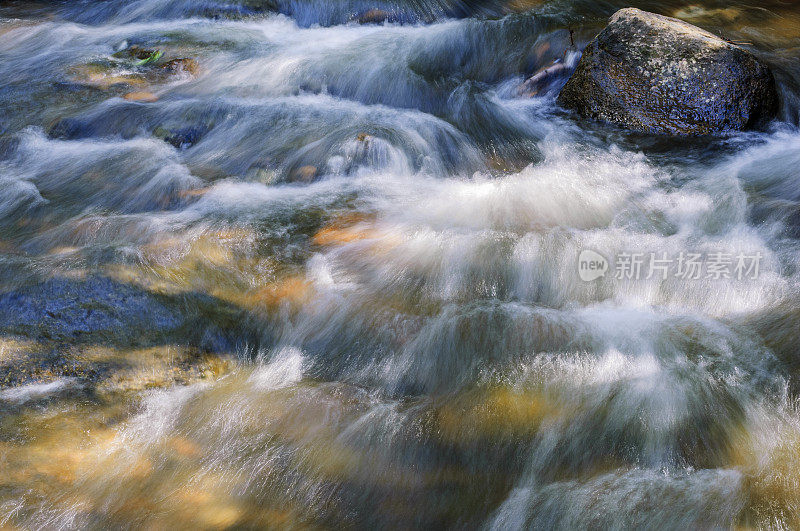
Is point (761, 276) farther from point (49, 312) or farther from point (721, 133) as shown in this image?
point (49, 312)

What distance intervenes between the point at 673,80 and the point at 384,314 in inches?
144

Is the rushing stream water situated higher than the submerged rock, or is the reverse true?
the submerged rock

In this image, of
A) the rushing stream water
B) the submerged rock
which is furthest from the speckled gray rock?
the submerged rock

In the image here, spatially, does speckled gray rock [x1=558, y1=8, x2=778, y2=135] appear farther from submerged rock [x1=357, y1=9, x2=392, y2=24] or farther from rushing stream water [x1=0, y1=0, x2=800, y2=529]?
submerged rock [x1=357, y1=9, x2=392, y2=24]

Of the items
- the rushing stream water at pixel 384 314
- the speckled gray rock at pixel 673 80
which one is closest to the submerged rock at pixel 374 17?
the rushing stream water at pixel 384 314

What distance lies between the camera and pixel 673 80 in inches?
214

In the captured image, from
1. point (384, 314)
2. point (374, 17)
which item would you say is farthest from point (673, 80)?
point (374, 17)

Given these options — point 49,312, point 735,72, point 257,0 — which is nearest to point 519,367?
point 49,312

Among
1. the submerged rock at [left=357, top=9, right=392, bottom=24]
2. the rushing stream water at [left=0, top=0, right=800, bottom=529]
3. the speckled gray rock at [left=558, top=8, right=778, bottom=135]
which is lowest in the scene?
the rushing stream water at [left=0, top=0, right=800, bottom=529]

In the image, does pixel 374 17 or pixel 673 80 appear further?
pixel 374 17

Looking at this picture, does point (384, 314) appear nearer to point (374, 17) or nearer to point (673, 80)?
point (673, 80)

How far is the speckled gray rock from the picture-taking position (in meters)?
5.44

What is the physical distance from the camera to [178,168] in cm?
528

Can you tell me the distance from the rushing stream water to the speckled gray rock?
0.77ft
